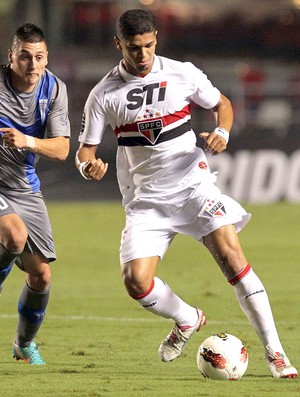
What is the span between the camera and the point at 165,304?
22.4 feet

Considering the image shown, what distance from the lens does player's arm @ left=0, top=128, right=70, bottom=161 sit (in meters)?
6.61

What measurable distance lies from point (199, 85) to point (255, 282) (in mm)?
1345

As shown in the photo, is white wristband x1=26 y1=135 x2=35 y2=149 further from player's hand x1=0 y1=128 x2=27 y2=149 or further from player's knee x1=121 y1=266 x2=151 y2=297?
player's knee x1=121 y1=266 x2=151 y2=297

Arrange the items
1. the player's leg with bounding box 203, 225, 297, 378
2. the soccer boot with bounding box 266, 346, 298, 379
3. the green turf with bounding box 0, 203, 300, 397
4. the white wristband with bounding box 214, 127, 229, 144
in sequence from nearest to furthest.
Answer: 1. the green turf with bounding box 0, 203, 300, 397
2. the soccer boot with bounding box 266, 346, 298, 379
3. the player's leg with bounding box 203, 225, 297, 378
4. the white wristband with bounding box 214, 127, 229, 144

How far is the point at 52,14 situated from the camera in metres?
26.5

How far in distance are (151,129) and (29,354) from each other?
1.73m

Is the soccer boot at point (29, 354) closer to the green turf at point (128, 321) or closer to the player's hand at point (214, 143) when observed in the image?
the green turf at point (128, 321)

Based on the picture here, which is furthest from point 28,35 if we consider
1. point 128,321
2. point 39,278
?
point 128,321

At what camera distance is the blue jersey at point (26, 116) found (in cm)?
711

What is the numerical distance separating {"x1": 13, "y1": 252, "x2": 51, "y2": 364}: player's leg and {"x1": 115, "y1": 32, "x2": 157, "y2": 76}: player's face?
1472 millimetres

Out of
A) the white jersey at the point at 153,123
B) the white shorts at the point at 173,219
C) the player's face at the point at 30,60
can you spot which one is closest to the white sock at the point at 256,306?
the white shorts at the point at 173,219

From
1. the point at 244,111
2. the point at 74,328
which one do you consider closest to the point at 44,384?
the point at 74,328

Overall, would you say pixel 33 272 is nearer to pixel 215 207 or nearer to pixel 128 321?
pixel 215 207

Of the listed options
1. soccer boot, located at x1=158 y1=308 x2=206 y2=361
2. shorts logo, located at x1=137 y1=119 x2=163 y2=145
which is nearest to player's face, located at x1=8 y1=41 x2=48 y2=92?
shorts logo, located at x1=137 y1=119 x2=163 y2=145
